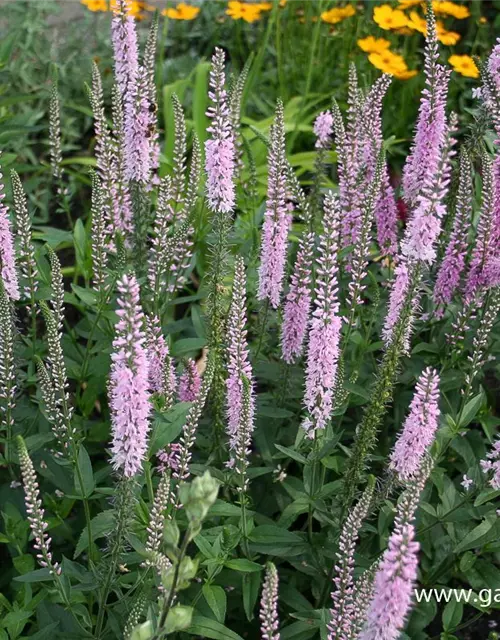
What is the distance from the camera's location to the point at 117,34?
12.9ft

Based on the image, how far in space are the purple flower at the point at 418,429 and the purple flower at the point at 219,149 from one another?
104 centimetres

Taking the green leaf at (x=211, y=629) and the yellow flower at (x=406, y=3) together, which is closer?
the green leaf at (x=211, y=629)

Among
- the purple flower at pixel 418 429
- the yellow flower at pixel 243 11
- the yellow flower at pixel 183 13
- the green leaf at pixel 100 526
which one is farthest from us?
the yellow flower at pixel 183 13

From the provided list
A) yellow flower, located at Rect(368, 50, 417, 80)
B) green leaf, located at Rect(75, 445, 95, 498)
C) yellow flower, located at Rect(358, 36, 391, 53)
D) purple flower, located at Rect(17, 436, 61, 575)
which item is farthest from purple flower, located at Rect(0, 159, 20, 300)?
yellow flower, located at Rect(358, 36, 391, 53)

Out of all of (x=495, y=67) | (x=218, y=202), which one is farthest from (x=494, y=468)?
(x=495, y=67)

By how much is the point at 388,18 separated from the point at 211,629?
4.91m

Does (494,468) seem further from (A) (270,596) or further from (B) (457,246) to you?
(A) (270,596)

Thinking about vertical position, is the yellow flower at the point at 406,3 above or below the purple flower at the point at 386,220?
above

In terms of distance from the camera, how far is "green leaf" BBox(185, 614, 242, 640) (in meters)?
3.14

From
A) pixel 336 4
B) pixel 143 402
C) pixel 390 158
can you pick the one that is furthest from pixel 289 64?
pixel 143 402

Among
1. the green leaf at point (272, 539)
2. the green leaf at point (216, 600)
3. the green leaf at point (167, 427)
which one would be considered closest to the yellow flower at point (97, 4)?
the green leaf at point (167, 427)

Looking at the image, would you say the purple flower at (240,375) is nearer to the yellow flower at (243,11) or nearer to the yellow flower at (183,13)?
the yellow flower at (243,11)

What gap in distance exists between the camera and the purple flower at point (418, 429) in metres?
2.97

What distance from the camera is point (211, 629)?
124 inches
